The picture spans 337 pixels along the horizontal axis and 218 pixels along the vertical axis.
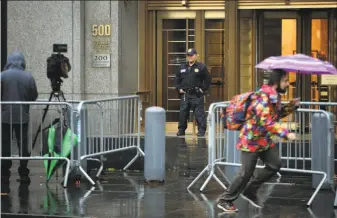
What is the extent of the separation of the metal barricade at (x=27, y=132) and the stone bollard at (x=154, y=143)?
120 cm

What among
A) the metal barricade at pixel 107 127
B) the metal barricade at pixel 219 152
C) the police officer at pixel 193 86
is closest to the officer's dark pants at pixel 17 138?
the metal barricade at pixel 107 127

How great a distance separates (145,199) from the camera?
10398mm

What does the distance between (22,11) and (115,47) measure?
2375 mm

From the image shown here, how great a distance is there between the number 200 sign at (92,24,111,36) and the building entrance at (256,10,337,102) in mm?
3701

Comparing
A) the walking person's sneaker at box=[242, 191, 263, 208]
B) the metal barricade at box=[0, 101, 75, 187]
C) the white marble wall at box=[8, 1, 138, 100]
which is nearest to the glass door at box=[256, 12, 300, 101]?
the white marble wall at box=[8, 1, 138, 100]

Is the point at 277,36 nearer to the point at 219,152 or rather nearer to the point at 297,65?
the point at 219,152

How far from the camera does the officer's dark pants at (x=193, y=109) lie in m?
16.0

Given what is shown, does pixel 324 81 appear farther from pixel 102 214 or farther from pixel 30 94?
pixel 102 214

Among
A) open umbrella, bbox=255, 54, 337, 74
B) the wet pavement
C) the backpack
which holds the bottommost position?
the wet pavement

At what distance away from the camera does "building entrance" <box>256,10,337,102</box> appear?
17859mm

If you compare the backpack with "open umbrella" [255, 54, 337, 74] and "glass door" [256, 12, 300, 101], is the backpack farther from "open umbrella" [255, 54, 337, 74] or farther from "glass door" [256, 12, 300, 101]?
"glass door" [256, 12, 300, 101]

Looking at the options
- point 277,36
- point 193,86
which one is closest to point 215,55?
point 277,36

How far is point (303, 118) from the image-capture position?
11094 millimetres

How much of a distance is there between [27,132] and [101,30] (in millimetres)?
5880
